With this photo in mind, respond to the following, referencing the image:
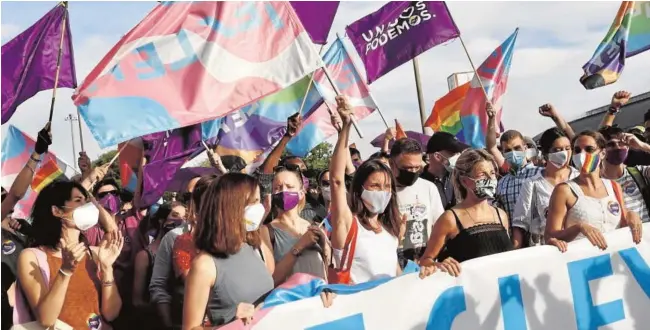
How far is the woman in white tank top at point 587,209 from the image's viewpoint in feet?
14.1

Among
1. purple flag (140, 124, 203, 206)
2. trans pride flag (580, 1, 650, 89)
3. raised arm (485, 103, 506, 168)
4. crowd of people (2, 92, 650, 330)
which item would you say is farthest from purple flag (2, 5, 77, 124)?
trans pride flag (580, 1, 650, 89)

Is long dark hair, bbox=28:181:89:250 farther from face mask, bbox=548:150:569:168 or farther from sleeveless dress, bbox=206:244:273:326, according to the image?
face mask, bbox=548:150:569:168

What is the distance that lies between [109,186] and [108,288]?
10.6 feet

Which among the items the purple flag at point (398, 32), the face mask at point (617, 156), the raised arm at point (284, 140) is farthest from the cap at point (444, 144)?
the purple flag at point (398, 32)

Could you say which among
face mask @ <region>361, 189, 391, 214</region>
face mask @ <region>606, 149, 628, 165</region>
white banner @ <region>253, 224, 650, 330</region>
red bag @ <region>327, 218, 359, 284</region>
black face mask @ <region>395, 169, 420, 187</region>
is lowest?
white banner @ <region>253, 224, 650, 330</region>

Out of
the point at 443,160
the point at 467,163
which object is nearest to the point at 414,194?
the point at 467,163

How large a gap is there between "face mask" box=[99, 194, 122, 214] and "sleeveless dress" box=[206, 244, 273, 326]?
346 centimetres

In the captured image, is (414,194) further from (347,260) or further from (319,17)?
(319,17)

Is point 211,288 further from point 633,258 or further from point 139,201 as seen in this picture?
point 139,201

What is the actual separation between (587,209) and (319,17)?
10.5ft

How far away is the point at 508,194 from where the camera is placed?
543 centimetres

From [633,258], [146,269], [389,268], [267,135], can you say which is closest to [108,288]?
[146,269]

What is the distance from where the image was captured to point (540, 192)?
5.05 meters

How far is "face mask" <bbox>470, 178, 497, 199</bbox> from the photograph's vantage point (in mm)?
3953
